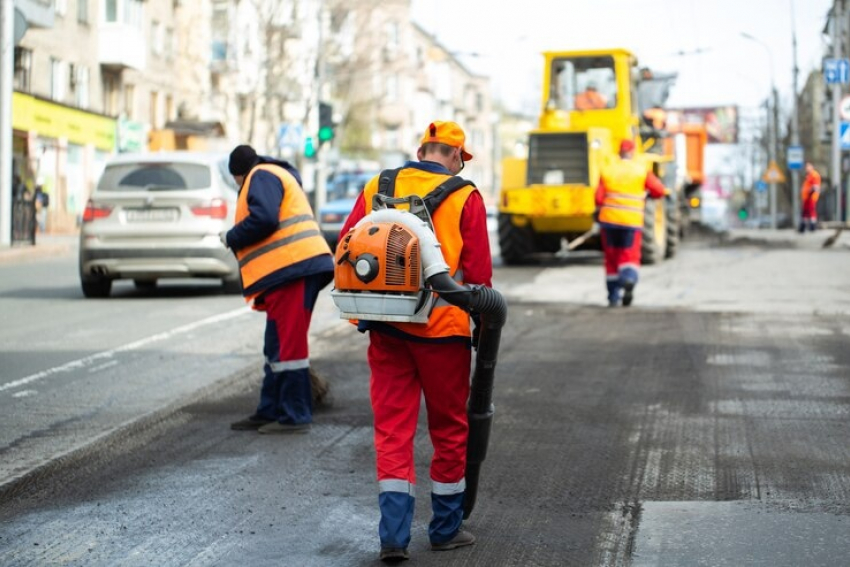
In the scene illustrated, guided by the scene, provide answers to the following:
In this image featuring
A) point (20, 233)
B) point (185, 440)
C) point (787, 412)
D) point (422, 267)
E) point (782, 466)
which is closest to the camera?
point (422, 267)

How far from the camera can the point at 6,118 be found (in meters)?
28.0

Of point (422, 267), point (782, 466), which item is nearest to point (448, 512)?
point (422, 267)

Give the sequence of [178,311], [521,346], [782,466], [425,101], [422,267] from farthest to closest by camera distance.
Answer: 1. [425,101]
2. [178,311]
3. [521,346]
4. [782,466]
5. [422,267]

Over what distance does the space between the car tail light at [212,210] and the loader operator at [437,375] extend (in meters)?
11.1

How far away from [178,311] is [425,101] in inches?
3407

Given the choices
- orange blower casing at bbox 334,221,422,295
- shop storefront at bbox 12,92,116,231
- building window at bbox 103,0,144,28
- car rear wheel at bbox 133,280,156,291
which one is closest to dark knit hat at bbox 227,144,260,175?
orange blower casing at bbox 334,221,422,295

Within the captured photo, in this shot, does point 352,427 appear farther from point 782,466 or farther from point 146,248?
point 146,248

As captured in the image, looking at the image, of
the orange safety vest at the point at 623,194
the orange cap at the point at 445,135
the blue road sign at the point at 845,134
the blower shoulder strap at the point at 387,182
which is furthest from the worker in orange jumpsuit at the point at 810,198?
the blower shoulder strap at the point at 387,182

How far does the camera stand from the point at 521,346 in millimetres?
11805

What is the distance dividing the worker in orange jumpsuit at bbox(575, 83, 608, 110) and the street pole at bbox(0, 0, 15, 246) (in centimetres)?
1073

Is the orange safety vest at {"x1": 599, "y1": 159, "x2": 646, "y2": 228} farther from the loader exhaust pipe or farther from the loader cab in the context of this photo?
the loader exhaust pipe

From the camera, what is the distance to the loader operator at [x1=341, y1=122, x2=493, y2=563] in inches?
212

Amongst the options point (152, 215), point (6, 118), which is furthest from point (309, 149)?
point (152, 215)

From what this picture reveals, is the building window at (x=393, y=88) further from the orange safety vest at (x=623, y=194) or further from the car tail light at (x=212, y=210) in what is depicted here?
the orange safety vest at (x=623, y=194)
